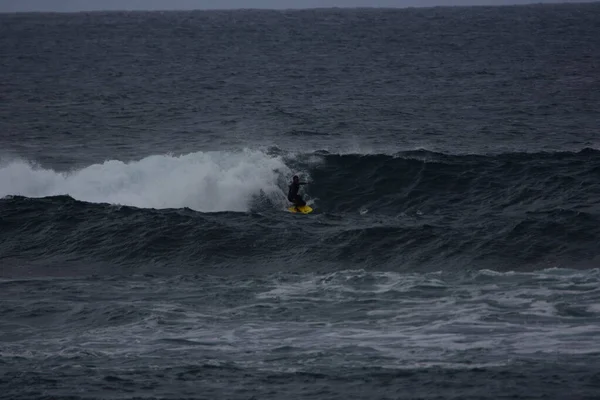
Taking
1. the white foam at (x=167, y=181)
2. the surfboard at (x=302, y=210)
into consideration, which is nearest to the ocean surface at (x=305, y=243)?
the white foam at (x=167, y=181)

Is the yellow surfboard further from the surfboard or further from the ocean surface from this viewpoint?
the ocean surface

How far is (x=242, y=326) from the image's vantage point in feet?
49.1

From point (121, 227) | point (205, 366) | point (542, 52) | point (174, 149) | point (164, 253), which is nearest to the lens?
point (205, 366)

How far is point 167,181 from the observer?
2650 cm

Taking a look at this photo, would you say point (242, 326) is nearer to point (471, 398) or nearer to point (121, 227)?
point (471, 398)

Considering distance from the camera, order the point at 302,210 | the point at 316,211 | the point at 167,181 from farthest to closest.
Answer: the point at 167,181 → the point at 316,211 → the point at 302,210

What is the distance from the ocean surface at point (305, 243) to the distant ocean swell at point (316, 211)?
73mm

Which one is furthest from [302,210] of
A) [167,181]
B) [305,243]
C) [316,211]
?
[167,181]

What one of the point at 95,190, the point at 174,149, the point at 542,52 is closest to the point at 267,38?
the point at 542,52

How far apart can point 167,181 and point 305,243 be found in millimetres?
7499

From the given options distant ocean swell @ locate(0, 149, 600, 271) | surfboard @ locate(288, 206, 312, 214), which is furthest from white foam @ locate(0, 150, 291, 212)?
surfboard @ locate(288, 206, 312, 214)

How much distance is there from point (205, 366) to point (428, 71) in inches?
1629

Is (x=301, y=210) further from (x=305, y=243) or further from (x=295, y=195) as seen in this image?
(x=305, y=243)

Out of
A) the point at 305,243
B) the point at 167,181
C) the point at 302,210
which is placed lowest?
the point at 305,243
